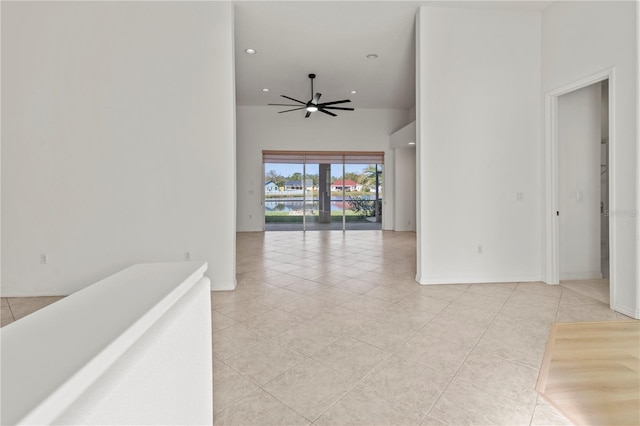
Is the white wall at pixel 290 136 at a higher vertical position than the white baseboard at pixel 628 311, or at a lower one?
higher

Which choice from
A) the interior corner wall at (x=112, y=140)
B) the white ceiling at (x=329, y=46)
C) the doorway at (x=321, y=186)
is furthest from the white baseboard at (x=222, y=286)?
the doorway at (x=321, y=186)

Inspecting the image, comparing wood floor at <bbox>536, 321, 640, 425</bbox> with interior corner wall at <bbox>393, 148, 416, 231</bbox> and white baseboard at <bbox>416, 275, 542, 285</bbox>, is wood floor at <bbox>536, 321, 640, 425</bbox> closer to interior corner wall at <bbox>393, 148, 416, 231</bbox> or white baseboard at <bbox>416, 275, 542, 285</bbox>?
white baseboard at <bbox>416, 275, 542, 285</bbox>

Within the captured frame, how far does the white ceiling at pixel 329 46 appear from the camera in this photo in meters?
4.07

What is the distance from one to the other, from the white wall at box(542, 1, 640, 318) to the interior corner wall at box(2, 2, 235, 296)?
13.4ft

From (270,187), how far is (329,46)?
16.1 ft

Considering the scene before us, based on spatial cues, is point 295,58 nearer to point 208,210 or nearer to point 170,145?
point 170,145

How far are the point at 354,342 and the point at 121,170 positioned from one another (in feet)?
10.9

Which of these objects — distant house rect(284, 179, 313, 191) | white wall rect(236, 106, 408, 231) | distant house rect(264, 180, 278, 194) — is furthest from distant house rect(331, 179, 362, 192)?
distant house rect(264, 180, 278, 194)

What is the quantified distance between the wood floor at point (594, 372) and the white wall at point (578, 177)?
153 cm

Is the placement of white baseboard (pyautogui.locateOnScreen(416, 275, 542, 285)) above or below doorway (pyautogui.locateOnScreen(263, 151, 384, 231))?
below

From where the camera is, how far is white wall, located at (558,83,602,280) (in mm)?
4012

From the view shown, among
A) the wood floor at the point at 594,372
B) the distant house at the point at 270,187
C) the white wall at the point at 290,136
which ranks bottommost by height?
the wood floor at the point at 594,372

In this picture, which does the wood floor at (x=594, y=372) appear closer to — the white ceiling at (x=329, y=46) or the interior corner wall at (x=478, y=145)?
the interior corner wall at (x=478, y=145)

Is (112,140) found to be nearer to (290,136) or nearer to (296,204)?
(290,136)
